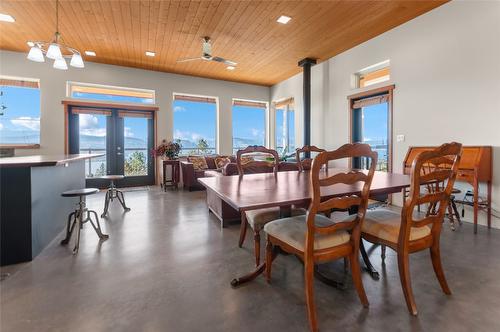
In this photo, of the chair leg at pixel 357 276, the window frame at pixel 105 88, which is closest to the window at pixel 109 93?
the window frame at pixel 105 88

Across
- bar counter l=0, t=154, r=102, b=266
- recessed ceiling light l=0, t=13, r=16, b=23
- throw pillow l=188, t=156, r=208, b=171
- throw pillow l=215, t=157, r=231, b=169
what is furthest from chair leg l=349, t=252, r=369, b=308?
recessed ceiling light l=0, t=13, r=16, b=23

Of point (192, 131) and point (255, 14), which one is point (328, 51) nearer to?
point (255, 14)

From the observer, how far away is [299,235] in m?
1.48

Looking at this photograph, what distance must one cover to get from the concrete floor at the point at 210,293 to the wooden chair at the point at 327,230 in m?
0.21

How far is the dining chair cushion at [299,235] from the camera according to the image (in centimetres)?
142

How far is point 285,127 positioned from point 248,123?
4.18ft

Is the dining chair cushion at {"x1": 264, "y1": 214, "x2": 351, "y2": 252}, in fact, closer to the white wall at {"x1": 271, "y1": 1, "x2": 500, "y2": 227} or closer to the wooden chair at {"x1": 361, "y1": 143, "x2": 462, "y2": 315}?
the wooden chair at {"x1": 361, "y1": 143, "x2": 462, "y2": 315}

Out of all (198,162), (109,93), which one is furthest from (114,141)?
(198,162)

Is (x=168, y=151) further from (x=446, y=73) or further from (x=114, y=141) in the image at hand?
(x=446, y=73)

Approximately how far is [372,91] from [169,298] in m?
4.72

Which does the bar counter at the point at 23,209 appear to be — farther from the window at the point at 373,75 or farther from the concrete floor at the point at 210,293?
the window at the point at 373,75

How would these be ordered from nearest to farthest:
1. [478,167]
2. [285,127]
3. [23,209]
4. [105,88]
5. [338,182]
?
[338,182] → [23,209] → [478,167] → [105,88] → [285,127]

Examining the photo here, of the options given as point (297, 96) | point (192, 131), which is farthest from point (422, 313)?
point (192, 131)

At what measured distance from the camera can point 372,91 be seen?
4574 mm
